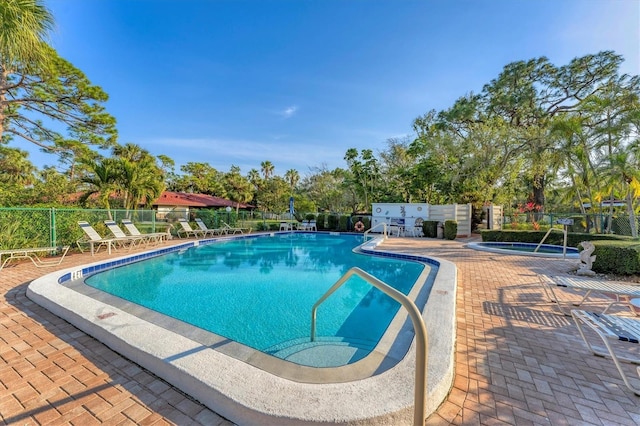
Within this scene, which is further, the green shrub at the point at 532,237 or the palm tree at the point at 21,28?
the green shrub at the point at 532,237

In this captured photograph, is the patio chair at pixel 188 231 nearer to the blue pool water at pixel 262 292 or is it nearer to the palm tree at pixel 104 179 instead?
the palm tree at pixel 104 179

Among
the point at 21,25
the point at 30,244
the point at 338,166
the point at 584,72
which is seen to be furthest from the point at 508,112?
the point at 30,244

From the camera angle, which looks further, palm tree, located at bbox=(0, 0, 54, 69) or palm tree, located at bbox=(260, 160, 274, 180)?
palm tree, located at bbox=(260, 160, 274, 180)

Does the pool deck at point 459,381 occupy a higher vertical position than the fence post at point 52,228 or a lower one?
lower

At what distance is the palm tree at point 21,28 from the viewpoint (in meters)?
4.91

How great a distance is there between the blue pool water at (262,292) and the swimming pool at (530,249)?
383 cm

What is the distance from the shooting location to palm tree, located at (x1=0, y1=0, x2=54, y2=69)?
491 cm

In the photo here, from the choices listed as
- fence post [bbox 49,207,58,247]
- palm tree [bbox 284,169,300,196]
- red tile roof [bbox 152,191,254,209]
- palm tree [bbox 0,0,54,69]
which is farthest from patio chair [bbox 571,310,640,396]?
palm tree [bbox 284,169,300,196]

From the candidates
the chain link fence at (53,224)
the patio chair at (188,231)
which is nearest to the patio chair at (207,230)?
the patio chair at (188,231)

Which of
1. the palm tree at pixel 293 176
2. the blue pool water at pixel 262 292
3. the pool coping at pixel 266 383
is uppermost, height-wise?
the palm tree at pixel 293 176

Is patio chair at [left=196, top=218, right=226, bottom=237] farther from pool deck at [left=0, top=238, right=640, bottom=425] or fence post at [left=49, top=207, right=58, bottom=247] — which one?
pool deck at [left=0, top=238, right=640, bottom=425]

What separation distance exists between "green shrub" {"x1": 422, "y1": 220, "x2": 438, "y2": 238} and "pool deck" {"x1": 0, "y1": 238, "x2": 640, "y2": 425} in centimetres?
1234

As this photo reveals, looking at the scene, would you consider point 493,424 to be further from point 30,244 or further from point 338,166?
point 338,166

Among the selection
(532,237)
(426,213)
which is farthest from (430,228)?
(532,237)
